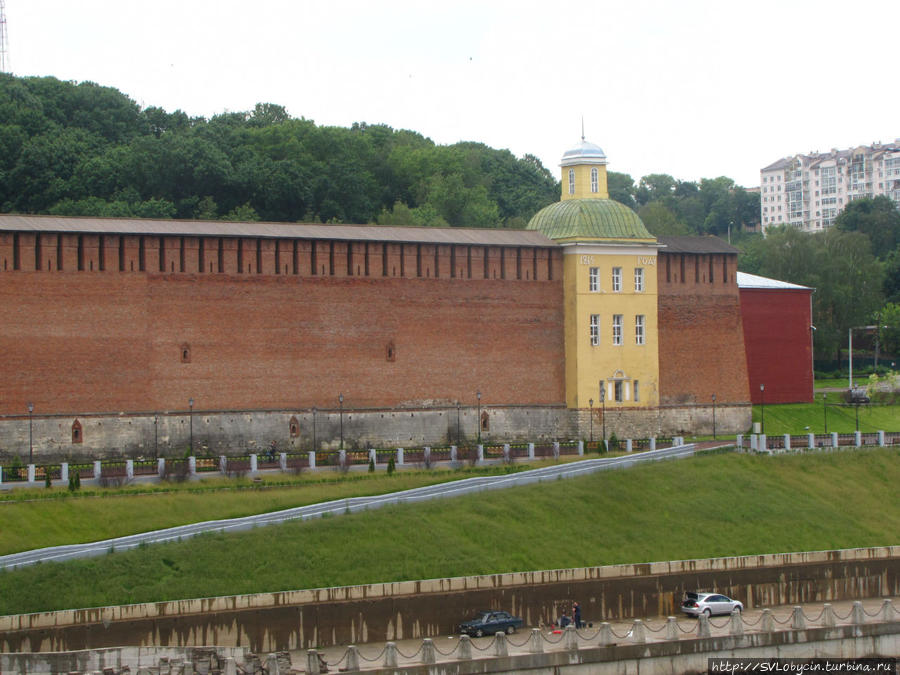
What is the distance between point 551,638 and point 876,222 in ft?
327

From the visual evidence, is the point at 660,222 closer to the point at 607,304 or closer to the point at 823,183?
the point at 607,304

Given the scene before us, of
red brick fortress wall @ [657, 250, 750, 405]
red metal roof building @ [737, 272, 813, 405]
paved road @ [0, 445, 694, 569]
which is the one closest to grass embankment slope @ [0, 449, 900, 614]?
paved road @ [0, 445, 694, 569]

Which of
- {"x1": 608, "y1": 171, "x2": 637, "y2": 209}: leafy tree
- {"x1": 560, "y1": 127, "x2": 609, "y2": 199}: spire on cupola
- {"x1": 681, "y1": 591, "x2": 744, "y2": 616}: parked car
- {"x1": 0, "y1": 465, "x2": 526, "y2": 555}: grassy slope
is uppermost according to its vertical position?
{"x1": 608, "y1": 171, "x2": 637, "y2": 209}: leafy tree

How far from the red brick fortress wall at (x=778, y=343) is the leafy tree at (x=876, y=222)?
57.3m

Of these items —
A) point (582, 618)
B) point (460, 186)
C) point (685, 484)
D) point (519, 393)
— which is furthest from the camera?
point (460, 186)

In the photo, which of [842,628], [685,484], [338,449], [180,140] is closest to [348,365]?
[338,449]

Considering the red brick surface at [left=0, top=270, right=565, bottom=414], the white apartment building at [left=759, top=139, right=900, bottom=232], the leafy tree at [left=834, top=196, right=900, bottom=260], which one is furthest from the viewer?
the white apartment building at [left=759, top=139, right=900, bottom=232]

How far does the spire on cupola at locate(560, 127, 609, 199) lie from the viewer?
67062mm

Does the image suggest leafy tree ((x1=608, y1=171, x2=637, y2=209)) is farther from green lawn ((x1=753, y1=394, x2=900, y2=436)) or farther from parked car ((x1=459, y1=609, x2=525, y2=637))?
parked car ((x1=459, y1=609, x2=525, y2=637))

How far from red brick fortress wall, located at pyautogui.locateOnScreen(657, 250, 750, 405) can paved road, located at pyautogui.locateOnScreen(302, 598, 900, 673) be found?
22.4 m

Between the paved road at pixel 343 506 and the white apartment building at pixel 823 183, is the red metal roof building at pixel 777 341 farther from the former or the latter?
the white apartment building at pixel 823 183

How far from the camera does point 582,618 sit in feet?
136

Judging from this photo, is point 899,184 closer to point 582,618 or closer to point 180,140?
point 180,140

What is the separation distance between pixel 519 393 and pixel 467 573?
2122cm
